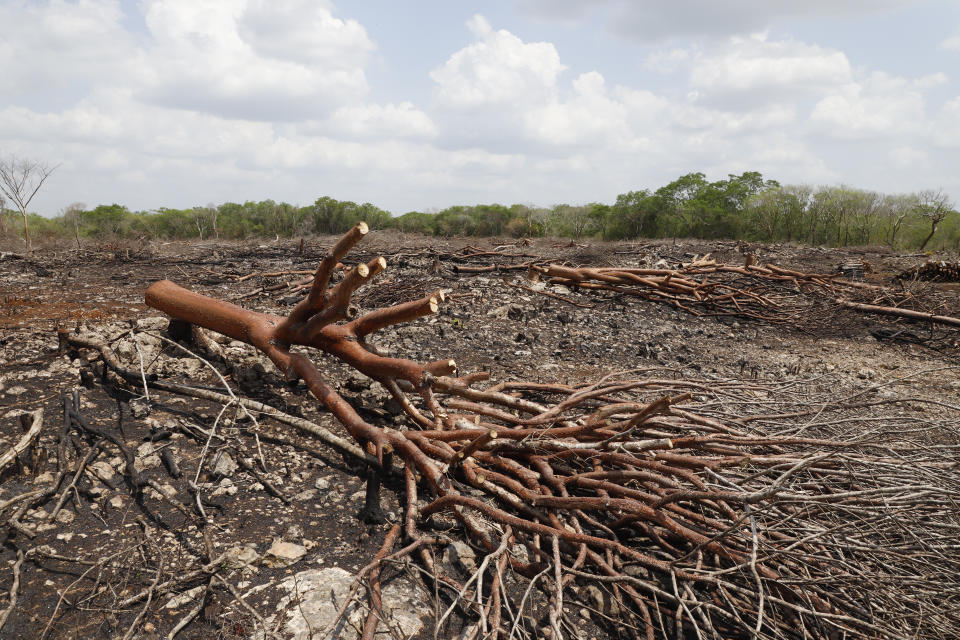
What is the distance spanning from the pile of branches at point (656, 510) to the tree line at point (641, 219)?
81.2 ft

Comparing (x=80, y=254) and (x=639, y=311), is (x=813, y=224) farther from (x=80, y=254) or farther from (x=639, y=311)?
(x=80, y=254)

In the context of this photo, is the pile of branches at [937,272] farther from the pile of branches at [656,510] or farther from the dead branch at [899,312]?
the pile of branches at [656,510]

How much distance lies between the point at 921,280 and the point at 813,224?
22.7 m

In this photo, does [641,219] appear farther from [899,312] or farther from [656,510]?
[656,510]

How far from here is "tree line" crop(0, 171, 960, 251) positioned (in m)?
28.0

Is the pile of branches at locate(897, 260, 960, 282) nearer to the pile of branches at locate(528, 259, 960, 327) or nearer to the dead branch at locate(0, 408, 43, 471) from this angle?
the pile of branches at locate(528, 259, 960, 327)

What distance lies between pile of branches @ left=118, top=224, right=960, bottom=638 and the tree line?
81.2 feet

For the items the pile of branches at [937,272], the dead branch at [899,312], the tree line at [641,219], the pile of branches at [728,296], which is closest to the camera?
the dead branch at [899,312]

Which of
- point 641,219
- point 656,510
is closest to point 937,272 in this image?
point 656,510

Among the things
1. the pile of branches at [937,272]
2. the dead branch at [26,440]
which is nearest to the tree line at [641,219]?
the pile of branches at [937,272]

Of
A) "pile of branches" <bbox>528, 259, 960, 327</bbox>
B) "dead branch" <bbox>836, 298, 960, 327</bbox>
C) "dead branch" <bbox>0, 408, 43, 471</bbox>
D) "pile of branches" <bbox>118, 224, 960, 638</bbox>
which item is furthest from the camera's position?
"pile of branches" <bbox>528, 259, 960, 327</bbox>

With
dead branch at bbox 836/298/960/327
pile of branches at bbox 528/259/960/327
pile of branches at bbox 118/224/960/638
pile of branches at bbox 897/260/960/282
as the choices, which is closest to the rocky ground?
pile of branches at bbox 118/224/960/638

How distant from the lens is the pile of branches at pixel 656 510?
1.53 m

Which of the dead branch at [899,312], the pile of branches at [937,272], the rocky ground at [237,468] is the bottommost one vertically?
the rocky ground at [237,468]
